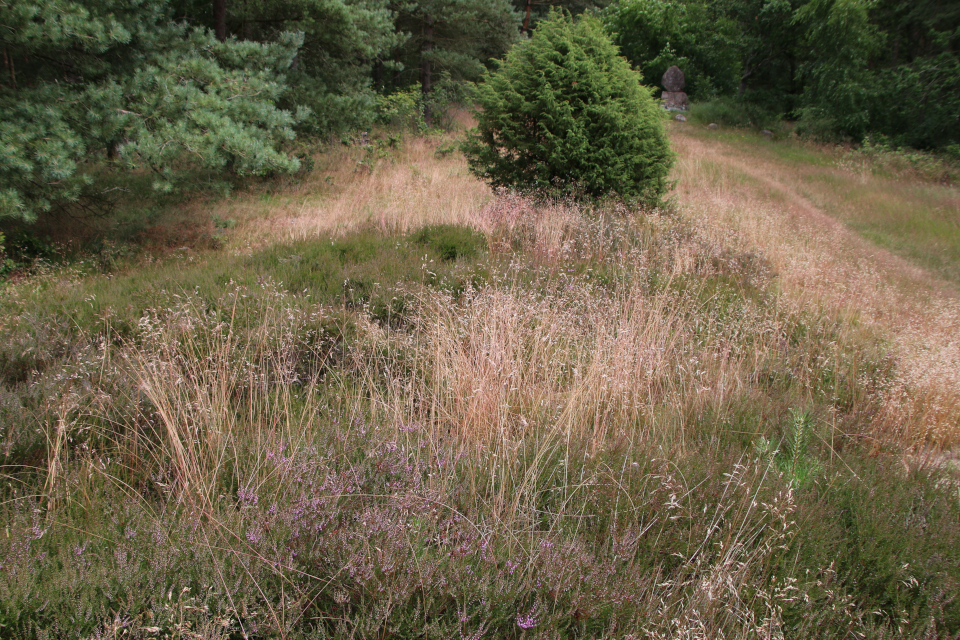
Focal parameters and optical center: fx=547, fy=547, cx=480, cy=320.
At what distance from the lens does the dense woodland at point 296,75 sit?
25.5 ft

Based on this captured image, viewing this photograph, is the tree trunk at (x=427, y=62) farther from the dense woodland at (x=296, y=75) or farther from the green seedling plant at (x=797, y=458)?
the green seedling plant at (x=797, y=458)

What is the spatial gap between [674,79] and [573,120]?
30.6 metres

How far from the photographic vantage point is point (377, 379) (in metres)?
3.87

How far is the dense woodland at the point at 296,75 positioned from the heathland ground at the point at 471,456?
2.73 metres

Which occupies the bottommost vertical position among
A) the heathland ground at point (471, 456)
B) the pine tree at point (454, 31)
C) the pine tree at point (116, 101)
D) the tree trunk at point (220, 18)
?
the heathland ground at point (471, 456)

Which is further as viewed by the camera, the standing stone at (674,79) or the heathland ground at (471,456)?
the standing stone at (674,79)

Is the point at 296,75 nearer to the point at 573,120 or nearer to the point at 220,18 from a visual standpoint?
the point at 220,18

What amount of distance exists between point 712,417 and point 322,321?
10.3 feet

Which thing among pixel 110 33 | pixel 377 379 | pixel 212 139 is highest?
pixel 110 33

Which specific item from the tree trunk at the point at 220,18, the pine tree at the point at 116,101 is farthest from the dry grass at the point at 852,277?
the tree trunk at the point at 220,18

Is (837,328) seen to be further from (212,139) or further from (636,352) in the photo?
(212,139)

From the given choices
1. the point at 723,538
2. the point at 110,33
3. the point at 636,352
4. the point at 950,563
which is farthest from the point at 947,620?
the point at 110,33

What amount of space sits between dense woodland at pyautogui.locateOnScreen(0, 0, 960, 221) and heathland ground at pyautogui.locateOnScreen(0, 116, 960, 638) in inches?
107

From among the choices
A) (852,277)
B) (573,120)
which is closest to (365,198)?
(573,120)
